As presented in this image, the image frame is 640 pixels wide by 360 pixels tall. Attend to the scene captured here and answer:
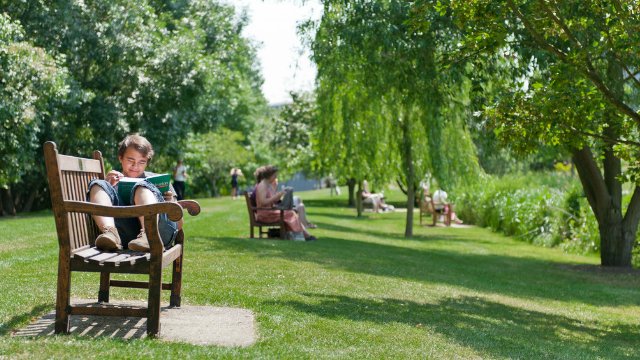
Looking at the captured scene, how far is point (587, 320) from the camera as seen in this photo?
1098cm

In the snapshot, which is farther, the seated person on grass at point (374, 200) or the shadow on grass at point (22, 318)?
the seated person on grass at point (374, 200)

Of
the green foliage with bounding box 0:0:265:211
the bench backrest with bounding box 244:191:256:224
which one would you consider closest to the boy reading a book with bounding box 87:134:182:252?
the bench backrest with bounding box 244:191:256:224

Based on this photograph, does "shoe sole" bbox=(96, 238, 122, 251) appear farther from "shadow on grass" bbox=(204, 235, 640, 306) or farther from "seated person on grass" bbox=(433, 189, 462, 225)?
"seated person on grass" bbox=(433, 189, 462, 225)

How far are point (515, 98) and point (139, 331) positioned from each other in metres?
6.33

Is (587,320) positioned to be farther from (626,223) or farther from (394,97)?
(394,97)

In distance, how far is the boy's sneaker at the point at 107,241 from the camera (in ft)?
21.8

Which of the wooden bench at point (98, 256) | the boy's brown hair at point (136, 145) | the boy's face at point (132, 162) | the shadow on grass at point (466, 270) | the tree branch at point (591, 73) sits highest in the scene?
the tree branch at point (591, 73)

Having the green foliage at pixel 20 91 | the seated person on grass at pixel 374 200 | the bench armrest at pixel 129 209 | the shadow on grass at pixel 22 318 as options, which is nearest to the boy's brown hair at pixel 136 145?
the bench armrest at pixel 129 209

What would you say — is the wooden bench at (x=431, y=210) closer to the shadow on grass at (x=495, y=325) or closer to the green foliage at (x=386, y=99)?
the green foliage at (x=386, y=99)

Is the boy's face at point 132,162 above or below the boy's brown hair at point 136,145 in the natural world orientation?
below

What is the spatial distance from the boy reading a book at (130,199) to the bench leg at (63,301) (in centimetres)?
43

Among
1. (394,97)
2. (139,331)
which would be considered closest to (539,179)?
(394,97)

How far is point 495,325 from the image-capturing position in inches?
363

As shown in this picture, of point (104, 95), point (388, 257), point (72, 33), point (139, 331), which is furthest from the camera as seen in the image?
point (104, 95)
